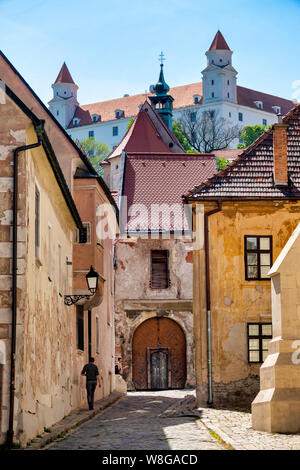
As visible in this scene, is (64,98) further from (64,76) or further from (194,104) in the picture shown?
(194,104)

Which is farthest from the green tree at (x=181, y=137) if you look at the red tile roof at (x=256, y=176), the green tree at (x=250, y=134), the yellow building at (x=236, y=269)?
the yellow building at (x=236, y=269)

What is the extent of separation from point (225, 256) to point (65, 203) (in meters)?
5.36

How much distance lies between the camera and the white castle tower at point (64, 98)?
6506 inches

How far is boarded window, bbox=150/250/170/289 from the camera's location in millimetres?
40969

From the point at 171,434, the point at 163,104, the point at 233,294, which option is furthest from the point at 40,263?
the point at 163,104

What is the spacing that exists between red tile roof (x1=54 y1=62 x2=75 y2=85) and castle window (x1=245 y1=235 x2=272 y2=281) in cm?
14385

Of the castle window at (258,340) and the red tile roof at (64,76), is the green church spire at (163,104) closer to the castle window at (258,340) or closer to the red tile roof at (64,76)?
the red tile roof at (64,76)

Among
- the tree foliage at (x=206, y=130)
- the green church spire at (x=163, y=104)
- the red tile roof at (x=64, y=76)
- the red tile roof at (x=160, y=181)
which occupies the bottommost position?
the red tile roof at (x=160, y=181)

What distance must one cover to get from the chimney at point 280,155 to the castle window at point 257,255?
1.56 m

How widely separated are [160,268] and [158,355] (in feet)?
12.1

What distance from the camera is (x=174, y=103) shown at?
157m

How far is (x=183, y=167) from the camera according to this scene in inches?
1802
